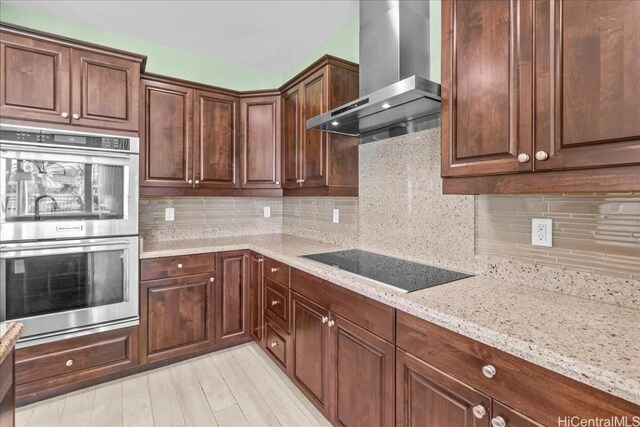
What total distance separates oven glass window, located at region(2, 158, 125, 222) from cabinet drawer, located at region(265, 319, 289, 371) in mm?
1331

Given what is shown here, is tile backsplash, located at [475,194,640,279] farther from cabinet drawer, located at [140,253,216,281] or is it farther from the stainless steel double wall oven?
the stainless steel double wall oven

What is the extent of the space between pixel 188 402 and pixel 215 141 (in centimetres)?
199

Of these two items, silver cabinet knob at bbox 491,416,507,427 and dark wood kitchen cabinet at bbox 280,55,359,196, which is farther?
dark wood kitchen cabinet at bbox 280,55,359,196

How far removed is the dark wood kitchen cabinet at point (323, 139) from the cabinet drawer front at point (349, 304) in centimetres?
70

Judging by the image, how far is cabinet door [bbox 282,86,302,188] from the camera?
8.29 ft

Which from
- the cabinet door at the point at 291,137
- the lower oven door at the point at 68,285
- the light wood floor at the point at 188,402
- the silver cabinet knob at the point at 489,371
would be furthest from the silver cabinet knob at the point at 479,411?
the lower oven door at the point at 68,285

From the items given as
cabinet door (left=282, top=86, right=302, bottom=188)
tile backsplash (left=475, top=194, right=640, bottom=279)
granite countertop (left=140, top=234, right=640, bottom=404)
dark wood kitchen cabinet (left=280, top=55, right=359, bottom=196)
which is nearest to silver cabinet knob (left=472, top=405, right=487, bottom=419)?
granite countertop (left=140, top=234, right=640, bottom=404)

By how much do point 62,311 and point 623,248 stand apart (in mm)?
2936

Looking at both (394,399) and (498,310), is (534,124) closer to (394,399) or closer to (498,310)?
(498,310)

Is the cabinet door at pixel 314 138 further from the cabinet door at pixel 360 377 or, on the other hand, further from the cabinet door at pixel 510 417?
the cabinet door at pixel 510 417

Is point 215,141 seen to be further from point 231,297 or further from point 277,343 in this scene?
point 277,343

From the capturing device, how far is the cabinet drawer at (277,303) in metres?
2.12

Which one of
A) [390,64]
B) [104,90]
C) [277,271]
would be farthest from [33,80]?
[390,64]

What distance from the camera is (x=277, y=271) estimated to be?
7.32 feet
